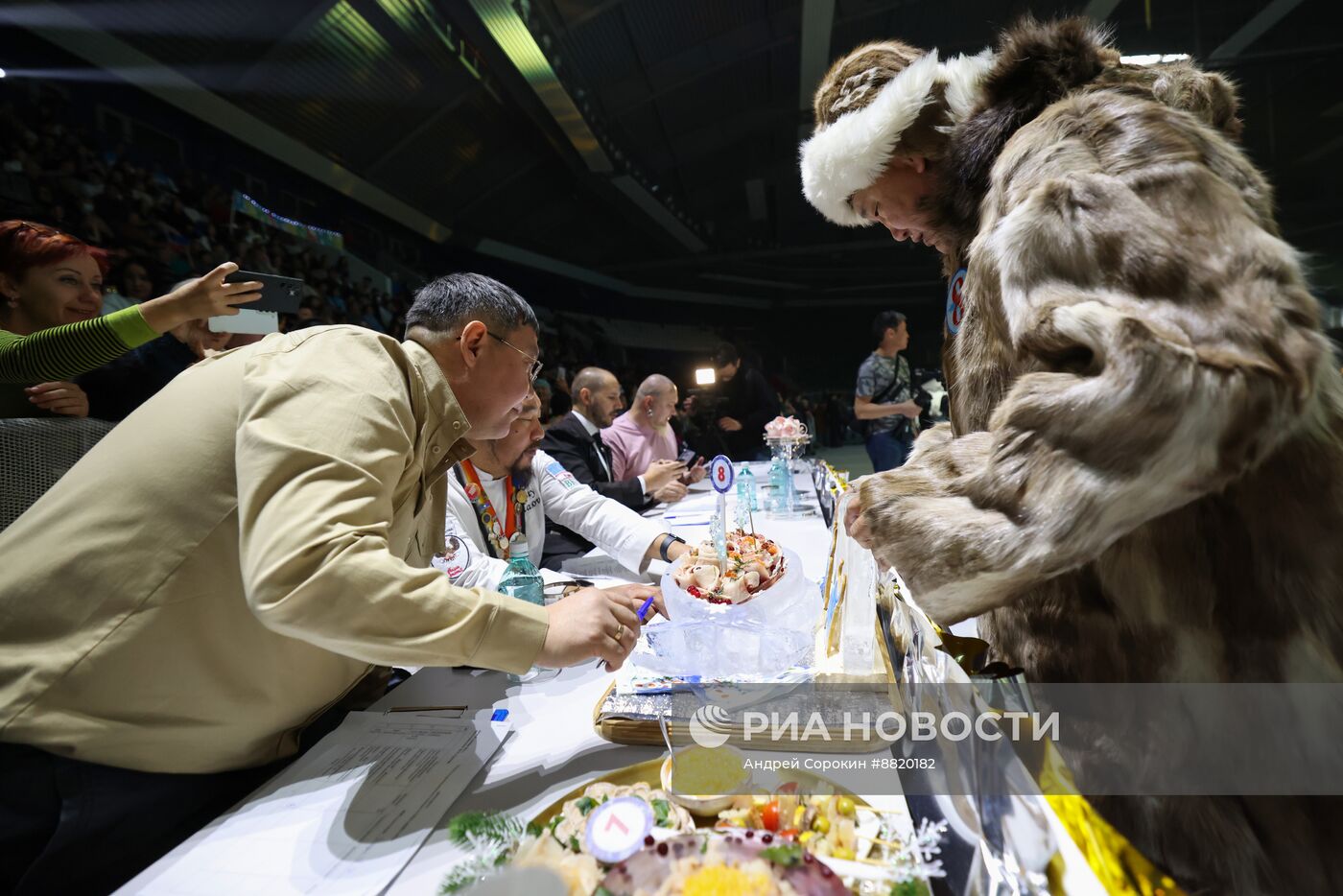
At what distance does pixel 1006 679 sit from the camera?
0.65 m

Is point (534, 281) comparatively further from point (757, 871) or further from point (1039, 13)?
point (757, 871)

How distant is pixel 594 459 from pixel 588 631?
7.48ft

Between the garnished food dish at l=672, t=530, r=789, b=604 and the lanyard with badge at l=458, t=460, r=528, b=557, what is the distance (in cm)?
70

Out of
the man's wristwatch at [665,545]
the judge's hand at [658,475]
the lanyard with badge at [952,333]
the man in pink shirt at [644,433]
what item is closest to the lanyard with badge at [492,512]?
the man's wristwatch at [665,545]

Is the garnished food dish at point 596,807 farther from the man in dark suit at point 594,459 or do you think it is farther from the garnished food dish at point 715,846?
the man in dark suit at point 594,459

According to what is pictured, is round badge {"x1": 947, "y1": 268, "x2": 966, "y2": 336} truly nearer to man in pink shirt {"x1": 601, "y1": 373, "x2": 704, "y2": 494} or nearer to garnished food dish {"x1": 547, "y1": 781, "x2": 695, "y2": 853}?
garnished food dish {"x1": 547, "y1": 781, "x2": 695, "y2": 853}

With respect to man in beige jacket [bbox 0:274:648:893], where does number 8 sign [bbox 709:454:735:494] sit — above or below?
below

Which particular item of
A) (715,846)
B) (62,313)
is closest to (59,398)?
(62,313)

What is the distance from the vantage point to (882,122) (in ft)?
3.15

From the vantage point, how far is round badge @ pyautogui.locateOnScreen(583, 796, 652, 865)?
61 centimetres

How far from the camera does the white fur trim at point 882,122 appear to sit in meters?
0.92

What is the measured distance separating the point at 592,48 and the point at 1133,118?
196 inches

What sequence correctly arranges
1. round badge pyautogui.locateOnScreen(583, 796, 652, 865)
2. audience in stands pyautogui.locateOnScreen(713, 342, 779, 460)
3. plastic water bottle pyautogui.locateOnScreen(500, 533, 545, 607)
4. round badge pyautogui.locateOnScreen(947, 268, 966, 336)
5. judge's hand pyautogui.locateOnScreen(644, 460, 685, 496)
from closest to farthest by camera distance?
round badge pyautogui.locateOnScreen(583, 796, 652, 865), round badge pyautogui.locateOnScreen(947, 268, 966, 336), plastic water bottle pyautogui.locateOnScreen(500, 533, 545, 607), judge's hand pyautogui.locateOnScreen(644, 460, 685, 496), audience in stands pyautogui.locateOnScreen(713, 342, 779, 460)

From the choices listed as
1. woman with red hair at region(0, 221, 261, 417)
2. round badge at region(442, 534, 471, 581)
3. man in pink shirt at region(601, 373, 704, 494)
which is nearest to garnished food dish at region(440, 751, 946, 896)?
round badge at region(442, 534, 471, 581)
